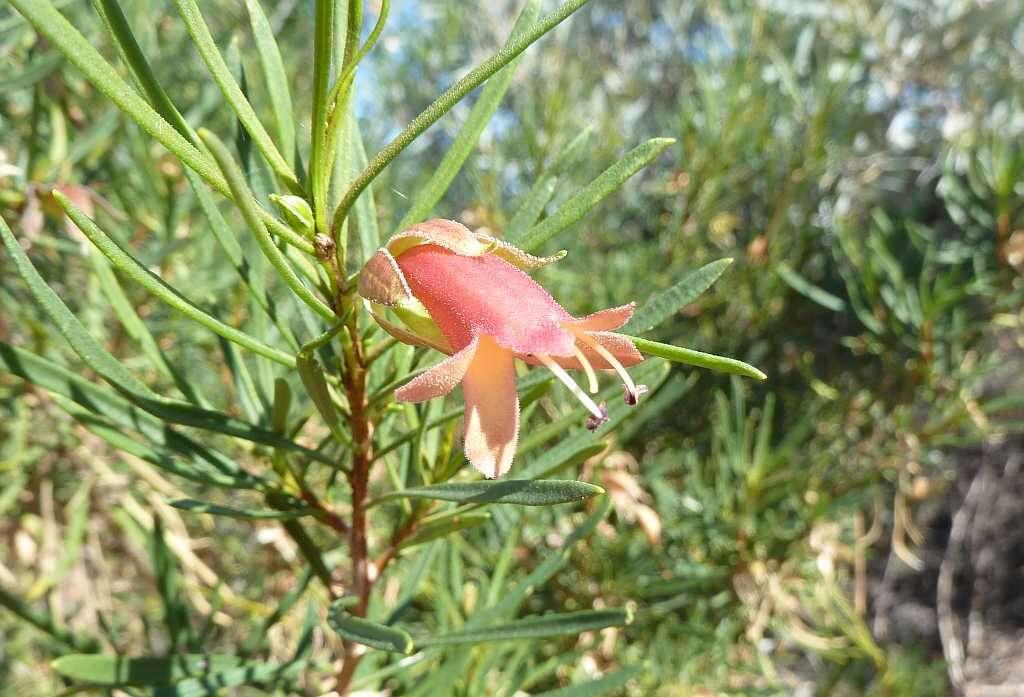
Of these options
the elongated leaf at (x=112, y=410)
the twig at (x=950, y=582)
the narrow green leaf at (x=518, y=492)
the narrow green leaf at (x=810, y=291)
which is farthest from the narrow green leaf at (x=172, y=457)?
the twig at (x=950, y=582)

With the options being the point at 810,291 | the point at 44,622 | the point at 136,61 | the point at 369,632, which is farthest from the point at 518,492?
the point at 810,291

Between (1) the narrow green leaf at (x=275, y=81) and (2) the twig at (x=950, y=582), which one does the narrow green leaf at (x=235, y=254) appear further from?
(2) the twig at (x=950, y=582)

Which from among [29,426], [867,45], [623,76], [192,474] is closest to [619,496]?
[192,474]

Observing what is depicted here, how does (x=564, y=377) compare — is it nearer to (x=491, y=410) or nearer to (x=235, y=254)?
(x=491, y=410)

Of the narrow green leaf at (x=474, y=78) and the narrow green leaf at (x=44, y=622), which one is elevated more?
the narrow green leaf at (x=474, y=78)

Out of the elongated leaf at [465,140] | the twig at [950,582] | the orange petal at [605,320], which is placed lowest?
the twig at [950,582]

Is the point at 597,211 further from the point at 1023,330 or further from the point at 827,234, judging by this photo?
the point at 1023,330
